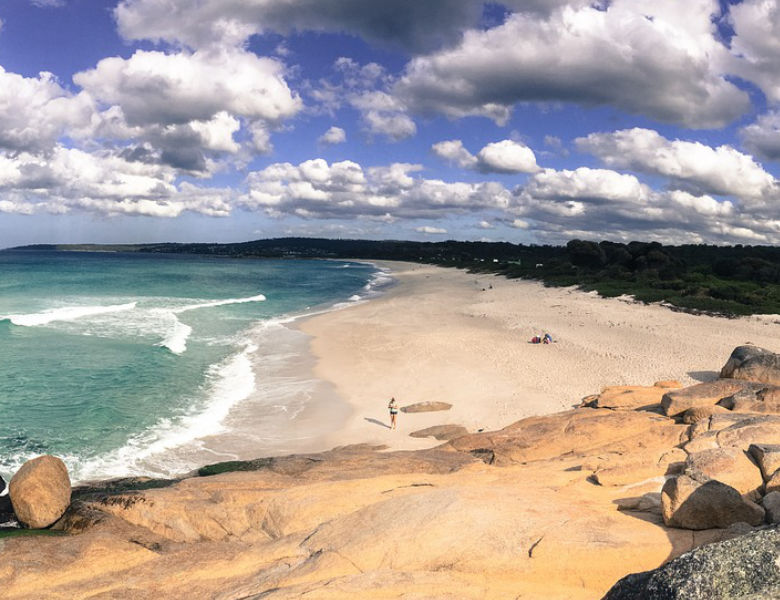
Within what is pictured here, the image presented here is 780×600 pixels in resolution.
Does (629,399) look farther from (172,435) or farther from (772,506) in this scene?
(172,435)

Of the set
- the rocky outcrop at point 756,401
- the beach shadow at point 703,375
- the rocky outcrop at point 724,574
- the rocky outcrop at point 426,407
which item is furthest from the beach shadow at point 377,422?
the beach shadow at point 703,375

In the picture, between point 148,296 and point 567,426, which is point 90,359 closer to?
point 567,426

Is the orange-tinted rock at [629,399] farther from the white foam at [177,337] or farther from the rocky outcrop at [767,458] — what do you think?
the white foam at [177,337]

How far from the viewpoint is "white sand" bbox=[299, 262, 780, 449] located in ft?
69.2

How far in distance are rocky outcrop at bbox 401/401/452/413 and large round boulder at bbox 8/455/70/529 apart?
1276cm

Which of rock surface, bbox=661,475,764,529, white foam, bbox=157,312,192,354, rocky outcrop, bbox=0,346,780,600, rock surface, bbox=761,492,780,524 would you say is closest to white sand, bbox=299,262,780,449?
rocky outcrop, bbox=0,346,780,600

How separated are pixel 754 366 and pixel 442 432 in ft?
41.6

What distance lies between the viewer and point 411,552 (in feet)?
24.9

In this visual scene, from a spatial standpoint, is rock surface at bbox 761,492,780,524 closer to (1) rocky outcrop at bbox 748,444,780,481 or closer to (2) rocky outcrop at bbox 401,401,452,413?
→ (1) rocky outcrop at bbox 748,444,780,481

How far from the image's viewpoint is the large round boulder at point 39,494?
11.0 meters

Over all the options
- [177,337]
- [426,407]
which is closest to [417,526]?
[426,407]

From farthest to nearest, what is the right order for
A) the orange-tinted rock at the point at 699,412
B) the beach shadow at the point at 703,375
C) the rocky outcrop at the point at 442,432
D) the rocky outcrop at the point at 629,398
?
the beach shadow at the point at 703,375
the rocky outcrop at the point at 442,432
the rocky outcrop at the point at 629,398
the orange-tinted rock at the point at 699,412

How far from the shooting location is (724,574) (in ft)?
15.5

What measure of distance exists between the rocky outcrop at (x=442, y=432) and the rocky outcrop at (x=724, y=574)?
1326 centimetres
